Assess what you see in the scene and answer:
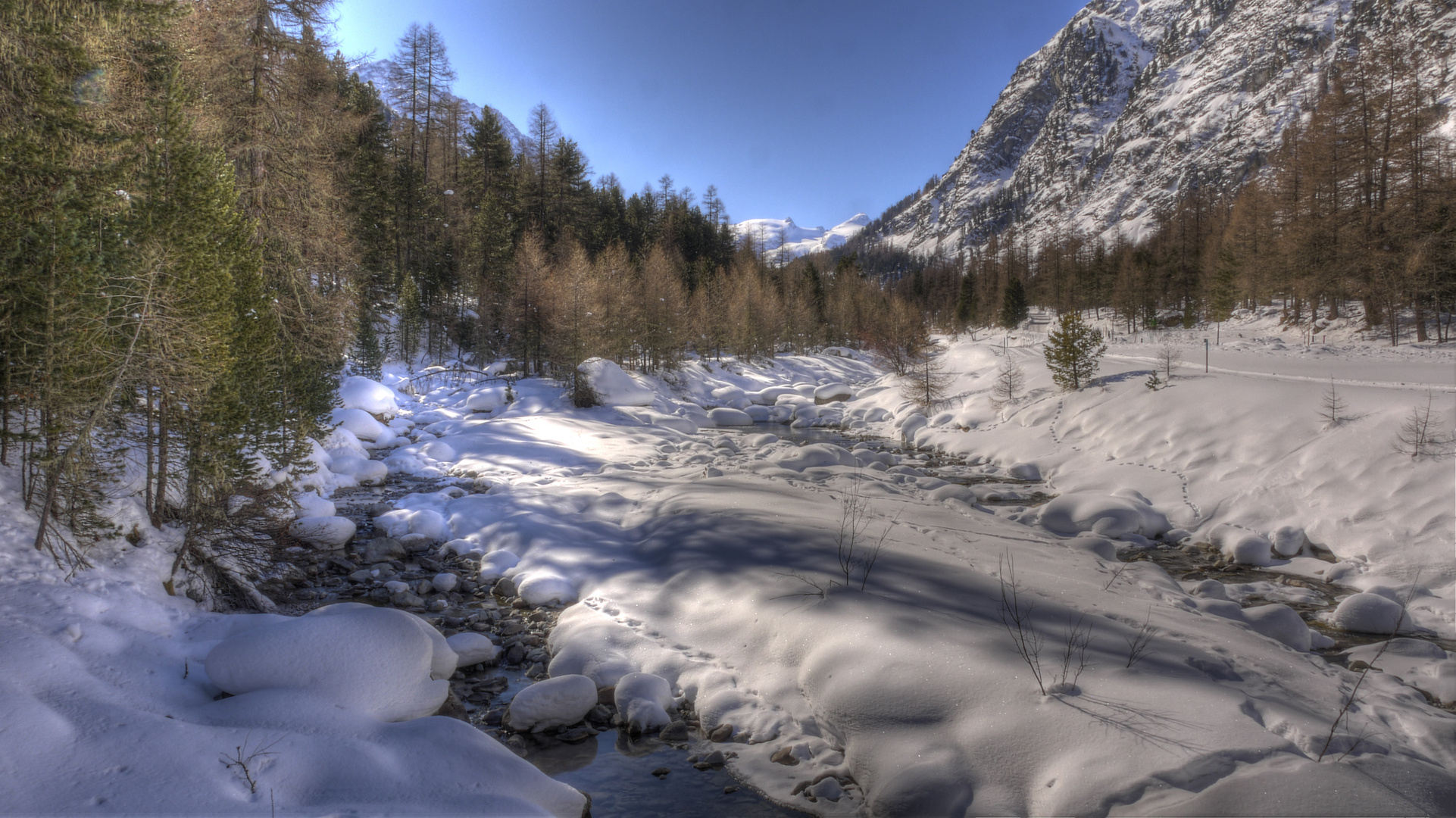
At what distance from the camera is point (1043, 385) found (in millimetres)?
20922

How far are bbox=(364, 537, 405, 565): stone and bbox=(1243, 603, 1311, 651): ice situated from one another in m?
11.5

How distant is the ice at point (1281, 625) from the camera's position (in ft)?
21.2

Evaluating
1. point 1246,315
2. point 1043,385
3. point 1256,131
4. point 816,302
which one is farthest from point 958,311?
point 1256,131

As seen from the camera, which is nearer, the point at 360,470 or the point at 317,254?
the point at 317,254

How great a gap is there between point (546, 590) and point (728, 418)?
18302mm

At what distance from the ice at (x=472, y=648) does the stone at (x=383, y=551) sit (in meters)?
3.53

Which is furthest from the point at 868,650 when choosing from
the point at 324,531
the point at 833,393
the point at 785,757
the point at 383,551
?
the point at 833,393

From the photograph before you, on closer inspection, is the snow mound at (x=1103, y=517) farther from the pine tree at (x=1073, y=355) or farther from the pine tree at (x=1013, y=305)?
the pine tree at (x=1013, y=305)

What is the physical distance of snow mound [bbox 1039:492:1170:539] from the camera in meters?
10.5

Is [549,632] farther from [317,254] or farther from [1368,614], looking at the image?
[317,254]

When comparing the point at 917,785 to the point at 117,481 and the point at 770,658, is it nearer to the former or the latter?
A: the point at 770,658

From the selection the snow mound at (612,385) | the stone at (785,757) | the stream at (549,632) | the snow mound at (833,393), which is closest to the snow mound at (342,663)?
the stream at (549,632)

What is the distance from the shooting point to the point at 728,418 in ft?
86.4

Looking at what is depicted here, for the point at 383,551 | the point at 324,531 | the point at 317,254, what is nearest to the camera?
the point at 383,551
